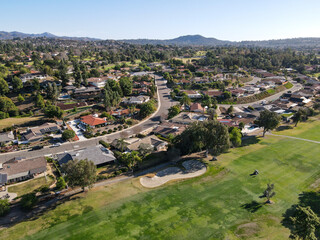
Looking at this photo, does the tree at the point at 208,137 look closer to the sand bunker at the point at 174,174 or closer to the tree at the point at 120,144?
the sand bunker at the point at 174,174

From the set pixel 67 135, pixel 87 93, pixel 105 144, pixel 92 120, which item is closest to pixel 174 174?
pixel 105 144

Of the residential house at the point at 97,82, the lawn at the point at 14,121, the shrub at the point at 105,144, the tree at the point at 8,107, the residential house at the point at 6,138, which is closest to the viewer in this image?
the shrub at the point at 105,144

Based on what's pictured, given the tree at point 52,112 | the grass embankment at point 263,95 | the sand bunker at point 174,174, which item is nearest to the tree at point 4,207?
the sand bunker at point 174,174

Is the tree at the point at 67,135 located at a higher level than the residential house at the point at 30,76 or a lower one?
lower

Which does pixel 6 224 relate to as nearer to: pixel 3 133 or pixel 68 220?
pixel 68 220

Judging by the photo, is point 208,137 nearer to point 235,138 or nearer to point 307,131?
point 235,138

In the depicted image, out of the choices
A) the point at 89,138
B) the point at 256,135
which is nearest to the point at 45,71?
the point at 89,138

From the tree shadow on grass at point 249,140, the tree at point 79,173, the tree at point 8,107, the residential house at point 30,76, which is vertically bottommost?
the tree shadow on grass at point 249,140
